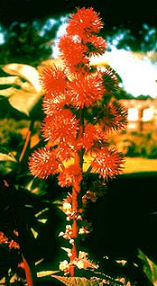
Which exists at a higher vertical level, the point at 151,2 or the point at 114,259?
the point at 151,2

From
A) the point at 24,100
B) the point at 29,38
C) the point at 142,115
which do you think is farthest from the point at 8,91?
the point at 142,115

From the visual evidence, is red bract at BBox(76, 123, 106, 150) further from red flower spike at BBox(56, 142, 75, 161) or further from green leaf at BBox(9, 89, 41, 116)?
green leaf at BBox(9, 89, 41, 116)

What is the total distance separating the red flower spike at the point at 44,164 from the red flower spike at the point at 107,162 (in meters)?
0.06

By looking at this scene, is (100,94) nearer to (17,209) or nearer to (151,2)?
(17,209)

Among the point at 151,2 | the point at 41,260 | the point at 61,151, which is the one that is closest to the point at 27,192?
the point at 41,260

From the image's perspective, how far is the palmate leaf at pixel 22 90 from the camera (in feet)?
2.10

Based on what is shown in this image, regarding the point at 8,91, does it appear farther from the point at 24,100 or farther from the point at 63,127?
the point at 63,127

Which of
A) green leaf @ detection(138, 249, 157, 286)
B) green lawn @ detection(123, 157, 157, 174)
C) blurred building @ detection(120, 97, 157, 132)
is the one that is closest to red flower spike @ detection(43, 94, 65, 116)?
green leaf @ detection(138, 249, 157, 286)

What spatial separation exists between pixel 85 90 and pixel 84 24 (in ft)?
0.35

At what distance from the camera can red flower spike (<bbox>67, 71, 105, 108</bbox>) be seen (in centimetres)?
50

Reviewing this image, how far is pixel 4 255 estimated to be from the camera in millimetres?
655

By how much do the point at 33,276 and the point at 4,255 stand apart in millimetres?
185

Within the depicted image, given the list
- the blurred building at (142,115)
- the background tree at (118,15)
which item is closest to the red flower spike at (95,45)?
the background tree at (118,15)

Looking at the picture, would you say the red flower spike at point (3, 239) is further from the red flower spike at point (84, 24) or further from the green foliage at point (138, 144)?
the green foliage at point (138, 144)
